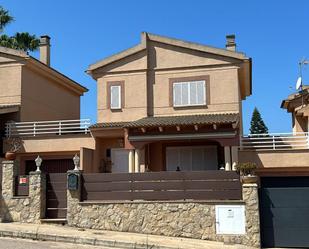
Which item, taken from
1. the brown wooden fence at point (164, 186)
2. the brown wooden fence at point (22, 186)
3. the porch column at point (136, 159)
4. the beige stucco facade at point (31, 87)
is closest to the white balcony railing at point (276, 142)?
the porch column at point (136, 159)

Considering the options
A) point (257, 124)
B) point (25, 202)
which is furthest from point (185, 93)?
point (257, 124)

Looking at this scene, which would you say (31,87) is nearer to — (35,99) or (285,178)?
(35,99)

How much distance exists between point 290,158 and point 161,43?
28.7 feet

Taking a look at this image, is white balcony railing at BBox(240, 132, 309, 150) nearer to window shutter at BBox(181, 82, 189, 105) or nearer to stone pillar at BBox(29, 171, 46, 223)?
window shutter at BBox(181, 82, 189, 105)

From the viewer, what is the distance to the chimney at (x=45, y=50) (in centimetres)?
2925

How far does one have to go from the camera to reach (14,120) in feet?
81.6

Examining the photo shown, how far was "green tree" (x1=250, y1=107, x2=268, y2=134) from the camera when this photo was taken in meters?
65.3

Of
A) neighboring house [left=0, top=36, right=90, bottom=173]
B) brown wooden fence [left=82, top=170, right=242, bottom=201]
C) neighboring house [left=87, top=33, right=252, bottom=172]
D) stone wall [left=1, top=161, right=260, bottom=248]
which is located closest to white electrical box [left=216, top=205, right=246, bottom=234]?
stone wall [left=1, top=161, right=260, bottom=248]

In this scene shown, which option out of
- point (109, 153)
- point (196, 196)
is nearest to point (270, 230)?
point (196, 196)

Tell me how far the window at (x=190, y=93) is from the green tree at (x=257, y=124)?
143ft

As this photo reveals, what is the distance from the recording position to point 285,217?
14.8 meters

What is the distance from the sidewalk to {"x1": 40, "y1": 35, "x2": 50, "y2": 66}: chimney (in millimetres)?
15543

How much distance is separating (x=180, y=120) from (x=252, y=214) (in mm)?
7464

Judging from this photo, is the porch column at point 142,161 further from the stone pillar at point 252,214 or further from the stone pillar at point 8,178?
the stone pillar at point 252,214
